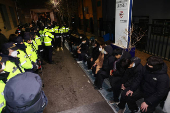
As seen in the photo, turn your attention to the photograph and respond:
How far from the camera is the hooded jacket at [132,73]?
2.96 meters

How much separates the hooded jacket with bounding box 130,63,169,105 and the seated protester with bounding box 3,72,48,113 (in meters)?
2.25

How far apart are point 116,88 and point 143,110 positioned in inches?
34.5

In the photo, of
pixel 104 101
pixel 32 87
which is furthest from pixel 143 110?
pixel 32 87

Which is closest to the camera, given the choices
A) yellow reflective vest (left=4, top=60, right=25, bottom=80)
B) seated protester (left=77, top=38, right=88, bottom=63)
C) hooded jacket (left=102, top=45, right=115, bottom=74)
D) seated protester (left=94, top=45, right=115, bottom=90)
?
yellow reflective vest (left=4, top=60, right=25, bottom=80)

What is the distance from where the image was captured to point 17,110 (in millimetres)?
1656

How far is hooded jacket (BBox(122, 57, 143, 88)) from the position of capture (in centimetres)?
296

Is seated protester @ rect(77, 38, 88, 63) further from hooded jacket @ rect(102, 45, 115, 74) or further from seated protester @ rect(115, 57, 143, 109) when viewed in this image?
seated protester @ rect(115, 57, 143, 109)

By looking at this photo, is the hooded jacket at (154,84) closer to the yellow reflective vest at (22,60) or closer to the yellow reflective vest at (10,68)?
the yellow reflective vest at (10,68)

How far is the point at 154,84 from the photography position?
8.56 feet

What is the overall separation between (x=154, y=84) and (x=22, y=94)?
2555 mm

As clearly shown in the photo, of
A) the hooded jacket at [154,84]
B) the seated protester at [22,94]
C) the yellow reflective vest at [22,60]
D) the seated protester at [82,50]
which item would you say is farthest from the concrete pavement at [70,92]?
the seated protester at [22,94]

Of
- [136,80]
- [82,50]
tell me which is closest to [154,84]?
[136,80]

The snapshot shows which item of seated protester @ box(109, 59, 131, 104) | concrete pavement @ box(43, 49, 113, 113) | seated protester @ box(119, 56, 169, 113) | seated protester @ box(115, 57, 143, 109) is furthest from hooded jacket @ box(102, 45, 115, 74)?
seated protester @ box(119, 56, 169, 113)

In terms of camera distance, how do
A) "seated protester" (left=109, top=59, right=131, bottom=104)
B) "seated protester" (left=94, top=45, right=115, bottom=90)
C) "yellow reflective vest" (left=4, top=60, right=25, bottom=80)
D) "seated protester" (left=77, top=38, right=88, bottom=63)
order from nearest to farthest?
"yellow reflective vest" (left=4, top=60, right=25, bottom=80) < "seated protester" (left=109, top=59, right=131, bottom=104) < "seated protester" (left=94, top=45, right=115, bottom=90) < "seated protester" (left=77, top=38, right=88, bottom=63)
